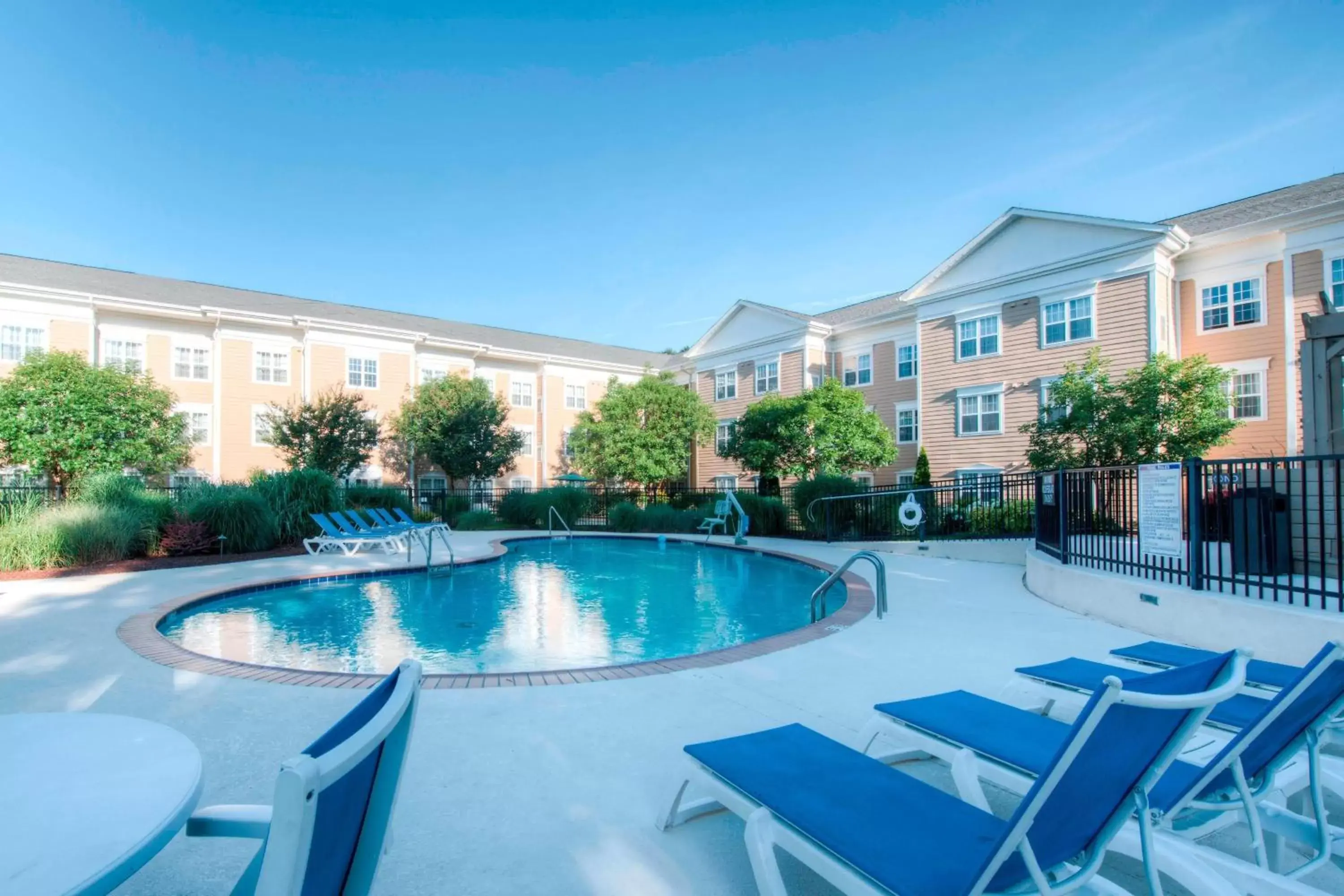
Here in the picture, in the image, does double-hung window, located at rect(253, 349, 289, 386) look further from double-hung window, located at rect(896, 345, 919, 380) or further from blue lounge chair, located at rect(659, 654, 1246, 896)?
blue lounge chair, located at rect(659, 654, 1246, 896)

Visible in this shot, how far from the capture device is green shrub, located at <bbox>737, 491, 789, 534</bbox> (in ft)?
62.5

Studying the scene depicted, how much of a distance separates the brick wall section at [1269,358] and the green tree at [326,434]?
2702 cm

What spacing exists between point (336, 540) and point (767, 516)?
36.0 ft

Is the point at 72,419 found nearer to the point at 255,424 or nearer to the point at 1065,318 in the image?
the point at 255,424

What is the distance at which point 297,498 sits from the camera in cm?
1570

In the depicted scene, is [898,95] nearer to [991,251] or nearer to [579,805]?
[991,251]

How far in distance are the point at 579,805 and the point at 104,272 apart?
112ft

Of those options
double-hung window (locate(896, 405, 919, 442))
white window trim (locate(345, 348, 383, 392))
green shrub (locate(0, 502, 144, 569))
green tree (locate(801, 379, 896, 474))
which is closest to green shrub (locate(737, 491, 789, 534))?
green tree (locate(801, 379, 896, 474))

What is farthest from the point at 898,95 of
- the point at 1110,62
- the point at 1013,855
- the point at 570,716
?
the point at 1013,855

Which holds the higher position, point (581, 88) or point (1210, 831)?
point (581, 88)

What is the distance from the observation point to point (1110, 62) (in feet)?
44.2

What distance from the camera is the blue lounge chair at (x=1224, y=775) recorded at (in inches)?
85.4

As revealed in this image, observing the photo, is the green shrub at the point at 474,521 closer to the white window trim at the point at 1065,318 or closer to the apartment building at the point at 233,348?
the apartment building at the point at 233,348

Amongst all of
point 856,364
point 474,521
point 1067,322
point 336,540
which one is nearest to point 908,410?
point 856,364
